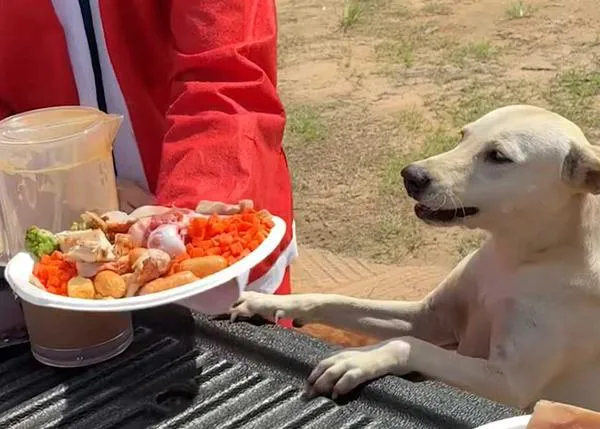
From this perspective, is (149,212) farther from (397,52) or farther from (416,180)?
(397,52)

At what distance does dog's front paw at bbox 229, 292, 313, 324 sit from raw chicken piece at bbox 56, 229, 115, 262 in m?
0.24

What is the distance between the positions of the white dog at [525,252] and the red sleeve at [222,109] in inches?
19.5

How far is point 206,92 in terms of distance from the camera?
173 cm

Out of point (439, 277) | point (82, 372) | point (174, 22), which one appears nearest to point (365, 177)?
point (439, 277)

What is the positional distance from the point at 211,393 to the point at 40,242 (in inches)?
10.9

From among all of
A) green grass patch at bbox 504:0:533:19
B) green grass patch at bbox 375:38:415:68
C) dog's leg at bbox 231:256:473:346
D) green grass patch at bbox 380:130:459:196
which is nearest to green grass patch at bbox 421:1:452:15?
green grass patch at bbox 504:0:533:19

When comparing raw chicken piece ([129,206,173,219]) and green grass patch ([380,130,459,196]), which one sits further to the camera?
green grass patch ([380,130,459,196])

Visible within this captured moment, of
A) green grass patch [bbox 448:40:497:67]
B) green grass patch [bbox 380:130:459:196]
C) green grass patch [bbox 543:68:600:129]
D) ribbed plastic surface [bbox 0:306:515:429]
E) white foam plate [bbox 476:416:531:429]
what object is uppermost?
white foam plate [bbox 476:416:531:429]

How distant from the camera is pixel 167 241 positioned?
1.34 m

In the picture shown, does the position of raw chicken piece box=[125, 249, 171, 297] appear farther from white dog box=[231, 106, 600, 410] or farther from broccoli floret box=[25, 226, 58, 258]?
white dog box=[231, 106, 600, 410]

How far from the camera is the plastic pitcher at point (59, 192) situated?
1.46 metres

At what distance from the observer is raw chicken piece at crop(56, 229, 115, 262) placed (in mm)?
1327

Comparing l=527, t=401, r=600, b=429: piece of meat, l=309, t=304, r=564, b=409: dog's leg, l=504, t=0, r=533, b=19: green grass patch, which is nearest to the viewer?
l=527, t=401, r=600, b=429: piece of meat

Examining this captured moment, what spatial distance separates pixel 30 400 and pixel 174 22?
65cm
